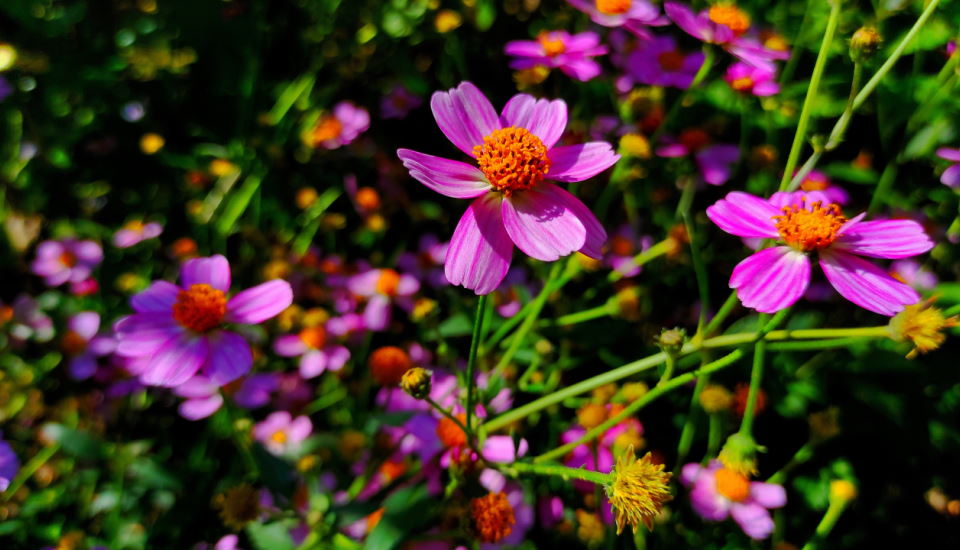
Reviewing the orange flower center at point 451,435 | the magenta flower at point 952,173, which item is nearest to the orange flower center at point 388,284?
the orange flower center at point 451,435

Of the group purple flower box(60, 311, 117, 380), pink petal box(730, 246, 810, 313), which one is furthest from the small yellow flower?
purple flower box(60, 311, 117, 380)

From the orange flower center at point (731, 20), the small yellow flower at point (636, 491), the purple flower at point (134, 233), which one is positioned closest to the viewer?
the small yellow flower at point (636, 491)

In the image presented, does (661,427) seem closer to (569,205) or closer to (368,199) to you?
(569,205)

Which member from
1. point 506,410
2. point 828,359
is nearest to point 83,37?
point 506,410

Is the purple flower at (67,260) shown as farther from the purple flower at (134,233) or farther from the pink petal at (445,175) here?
the pink petal at (445,175)

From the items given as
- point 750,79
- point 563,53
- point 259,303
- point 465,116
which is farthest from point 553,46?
point 259,303

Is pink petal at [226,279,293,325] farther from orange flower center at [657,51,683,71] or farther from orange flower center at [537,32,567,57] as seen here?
orange flower center at [657,51,683,71]
